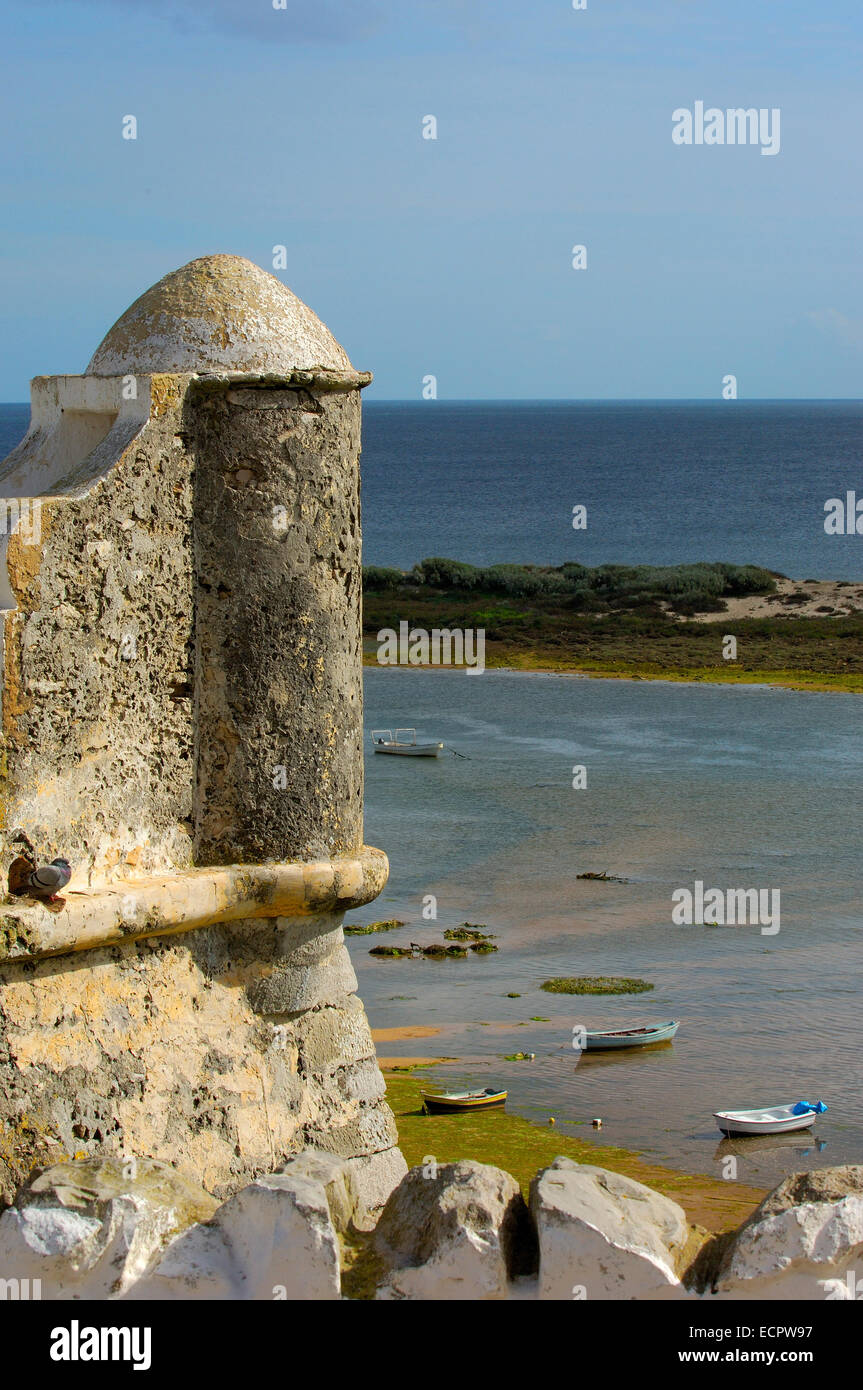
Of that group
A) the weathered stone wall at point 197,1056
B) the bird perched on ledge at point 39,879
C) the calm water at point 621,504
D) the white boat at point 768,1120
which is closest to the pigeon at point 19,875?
the bird perched on ledge at point 39,879

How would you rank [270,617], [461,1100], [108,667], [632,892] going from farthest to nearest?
[632,892] < [461,1100] < [270,617] < [108,667]

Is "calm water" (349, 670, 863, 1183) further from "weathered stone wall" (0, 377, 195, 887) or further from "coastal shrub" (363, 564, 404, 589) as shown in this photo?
"coastal shrub" (363, 564, 404, 589)

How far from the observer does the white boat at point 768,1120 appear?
58.1 feet

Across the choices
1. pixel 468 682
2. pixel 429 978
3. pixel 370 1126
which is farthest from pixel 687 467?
pixel 370 1126

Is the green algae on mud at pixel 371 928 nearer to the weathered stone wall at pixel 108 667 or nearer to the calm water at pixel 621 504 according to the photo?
the weathered stone wall at pixel 108 667

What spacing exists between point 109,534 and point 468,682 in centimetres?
4185

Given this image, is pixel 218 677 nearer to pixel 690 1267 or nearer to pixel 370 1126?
pixel 370 1126

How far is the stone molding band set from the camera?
550 cm

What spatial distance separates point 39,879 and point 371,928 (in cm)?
2025

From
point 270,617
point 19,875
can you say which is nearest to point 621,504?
point 270,617

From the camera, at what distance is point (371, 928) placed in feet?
83.8

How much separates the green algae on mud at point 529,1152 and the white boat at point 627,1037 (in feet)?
7.65

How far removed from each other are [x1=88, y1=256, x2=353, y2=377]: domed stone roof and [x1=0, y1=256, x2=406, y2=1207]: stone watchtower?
0.04 feet

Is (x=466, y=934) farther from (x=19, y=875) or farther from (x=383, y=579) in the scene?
(x=383, y=579)
